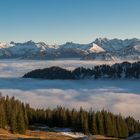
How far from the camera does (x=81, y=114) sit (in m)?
169

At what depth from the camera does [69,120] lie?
17462 centimetres

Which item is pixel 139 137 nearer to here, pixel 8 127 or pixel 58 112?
pixel 8 127

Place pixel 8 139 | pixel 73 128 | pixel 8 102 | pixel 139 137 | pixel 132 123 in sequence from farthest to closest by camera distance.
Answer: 1. pixel 132 123
2. pixel 73 128
3. pixel 8 102
4. pixel 8 139
5. pixel 139 137

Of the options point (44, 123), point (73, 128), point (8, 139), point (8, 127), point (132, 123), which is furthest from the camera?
point (132, 123)

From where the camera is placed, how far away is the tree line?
140 metres

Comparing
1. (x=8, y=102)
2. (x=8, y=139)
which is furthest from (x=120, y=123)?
(x=8, y=139)

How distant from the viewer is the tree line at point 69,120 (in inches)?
5507

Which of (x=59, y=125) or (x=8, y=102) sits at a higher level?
(x=8, y=102)

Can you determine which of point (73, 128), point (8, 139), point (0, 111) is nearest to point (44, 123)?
point (73, 128)

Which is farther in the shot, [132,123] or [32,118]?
[132,123]

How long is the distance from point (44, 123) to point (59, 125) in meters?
8.18

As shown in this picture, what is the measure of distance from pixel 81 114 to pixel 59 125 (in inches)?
497

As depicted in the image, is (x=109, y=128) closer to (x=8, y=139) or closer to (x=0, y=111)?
(x=0, y=111)

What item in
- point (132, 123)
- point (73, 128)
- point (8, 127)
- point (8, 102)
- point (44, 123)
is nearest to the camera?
point (8, 127)
